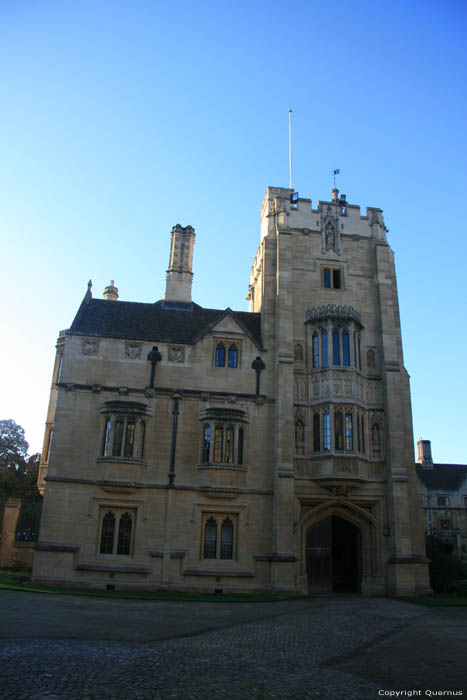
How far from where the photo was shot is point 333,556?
3072 cm

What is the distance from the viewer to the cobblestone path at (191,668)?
29.9 feet

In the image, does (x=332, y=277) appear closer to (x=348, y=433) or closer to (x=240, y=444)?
(x=348, y=433)

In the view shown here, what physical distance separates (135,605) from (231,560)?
27.6ft

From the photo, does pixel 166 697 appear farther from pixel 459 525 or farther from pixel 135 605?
pixel 459 525

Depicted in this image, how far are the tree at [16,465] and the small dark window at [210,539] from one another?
92.0ft

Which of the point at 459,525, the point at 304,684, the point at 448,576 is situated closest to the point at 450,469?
the point at 459,525

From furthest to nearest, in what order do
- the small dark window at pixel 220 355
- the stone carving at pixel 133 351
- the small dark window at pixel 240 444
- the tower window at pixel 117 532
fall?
1. the small dark window at pixel 220 355
2. the stone carving at pixel 133 351
3. the small dark window at pixel 240 444
4. the tower window at pixel 117 532

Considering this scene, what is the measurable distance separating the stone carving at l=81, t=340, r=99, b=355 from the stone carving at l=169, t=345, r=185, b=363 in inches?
164

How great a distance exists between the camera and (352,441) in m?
28.7

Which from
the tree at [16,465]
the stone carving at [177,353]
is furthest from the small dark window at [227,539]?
the tree at [16,465]

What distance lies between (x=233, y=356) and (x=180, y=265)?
8.49 m

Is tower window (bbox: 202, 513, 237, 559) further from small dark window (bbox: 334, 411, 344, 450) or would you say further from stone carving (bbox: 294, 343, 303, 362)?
stone carving (bbox: 294, 343, 303, 362)

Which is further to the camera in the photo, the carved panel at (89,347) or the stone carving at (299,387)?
the stone carving at (299,387)

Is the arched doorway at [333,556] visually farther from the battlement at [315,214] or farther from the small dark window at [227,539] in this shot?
the battlement at [315,214]
